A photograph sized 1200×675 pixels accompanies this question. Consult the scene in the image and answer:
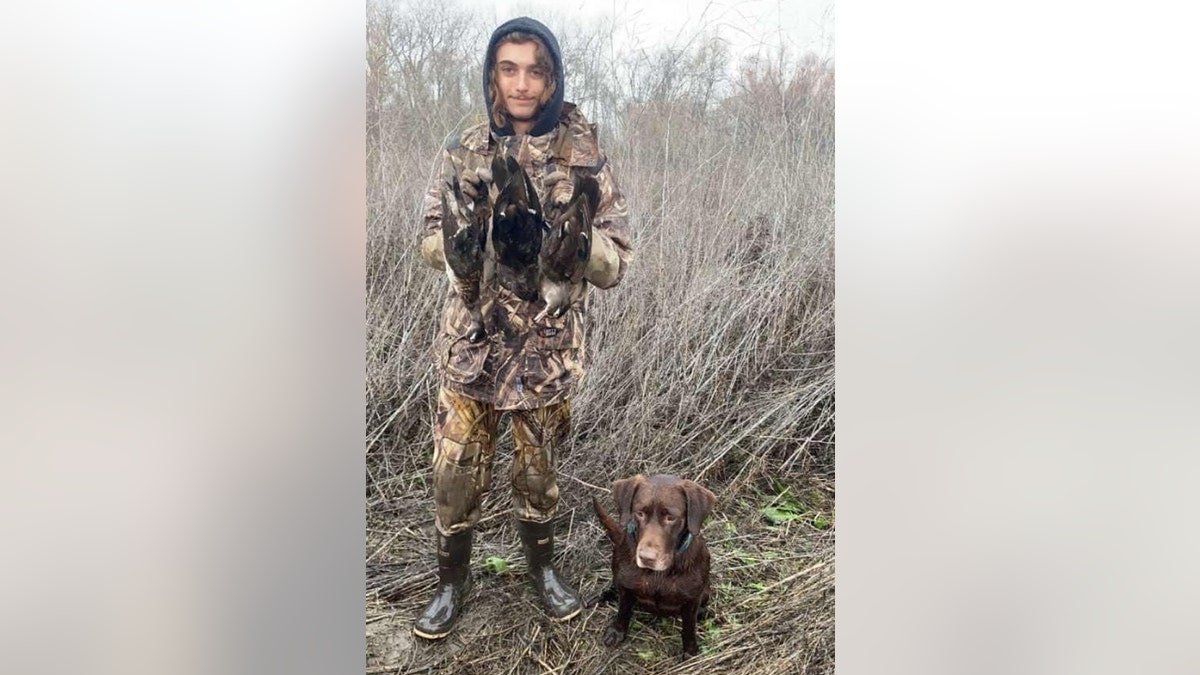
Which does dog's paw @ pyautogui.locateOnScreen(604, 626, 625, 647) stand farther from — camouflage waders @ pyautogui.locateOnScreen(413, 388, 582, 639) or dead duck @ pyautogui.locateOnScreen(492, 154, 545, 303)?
dead duck @ pyautogui.locateOnScreen(492, 154, 545, 303)

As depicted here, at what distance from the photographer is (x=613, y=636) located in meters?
1.81

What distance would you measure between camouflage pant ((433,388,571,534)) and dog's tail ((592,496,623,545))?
0.40ft

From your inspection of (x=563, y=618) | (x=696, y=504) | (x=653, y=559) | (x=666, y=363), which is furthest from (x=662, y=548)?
(x=666, y=363)

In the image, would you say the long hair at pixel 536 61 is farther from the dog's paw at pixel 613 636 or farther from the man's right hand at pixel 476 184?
the dog's paw at pixel 613 636

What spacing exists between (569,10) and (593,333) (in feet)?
2.88

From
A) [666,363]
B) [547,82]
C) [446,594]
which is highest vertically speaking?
[547,82]

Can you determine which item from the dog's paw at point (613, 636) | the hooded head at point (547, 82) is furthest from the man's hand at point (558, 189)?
the dog's paw at point (613, 636)

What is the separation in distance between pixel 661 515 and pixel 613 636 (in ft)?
1.24

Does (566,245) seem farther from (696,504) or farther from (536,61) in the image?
(696,504)

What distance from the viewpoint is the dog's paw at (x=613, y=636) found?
71.3 inches

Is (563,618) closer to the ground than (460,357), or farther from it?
closer to the ground
